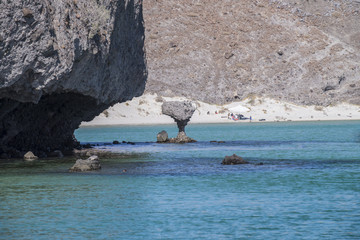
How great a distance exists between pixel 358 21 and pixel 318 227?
126 meters

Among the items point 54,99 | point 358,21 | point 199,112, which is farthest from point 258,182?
point 358,21

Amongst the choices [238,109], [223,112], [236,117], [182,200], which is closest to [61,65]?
[182,200]

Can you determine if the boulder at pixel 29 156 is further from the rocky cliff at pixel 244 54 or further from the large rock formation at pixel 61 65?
the rocky cliff at pixel 244 54

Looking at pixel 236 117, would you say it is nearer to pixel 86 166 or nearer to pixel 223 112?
pixel 223 112

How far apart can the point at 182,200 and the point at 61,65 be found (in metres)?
12.1

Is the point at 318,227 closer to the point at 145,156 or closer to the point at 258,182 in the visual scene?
the point at 258,182

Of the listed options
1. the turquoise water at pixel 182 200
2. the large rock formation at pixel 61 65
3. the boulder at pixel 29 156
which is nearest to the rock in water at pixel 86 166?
the turquoise water at pixel 182 200

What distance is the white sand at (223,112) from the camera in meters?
102

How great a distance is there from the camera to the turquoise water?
15.5 meters

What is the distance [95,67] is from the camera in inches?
1321

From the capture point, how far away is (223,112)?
10675cm

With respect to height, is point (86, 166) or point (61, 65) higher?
point (61, 65)

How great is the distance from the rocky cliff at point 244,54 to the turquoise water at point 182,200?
77161 mm

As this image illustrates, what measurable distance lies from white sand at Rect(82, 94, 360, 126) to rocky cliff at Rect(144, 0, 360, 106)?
1.96 m
